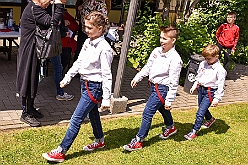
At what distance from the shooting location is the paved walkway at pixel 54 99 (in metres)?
5.01

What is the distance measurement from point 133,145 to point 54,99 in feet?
6.50

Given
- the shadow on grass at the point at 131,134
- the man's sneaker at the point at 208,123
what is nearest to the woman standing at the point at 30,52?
the shadow on grass at the point at 131,134

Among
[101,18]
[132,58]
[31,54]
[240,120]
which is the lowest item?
[240,120]

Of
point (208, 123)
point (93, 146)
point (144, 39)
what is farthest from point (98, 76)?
point (144, 39)

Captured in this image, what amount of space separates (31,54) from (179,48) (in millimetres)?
4445

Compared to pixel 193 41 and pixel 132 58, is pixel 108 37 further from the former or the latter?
pixel 193 41

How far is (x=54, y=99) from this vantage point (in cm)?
580

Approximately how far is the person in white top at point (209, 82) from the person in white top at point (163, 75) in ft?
2.76

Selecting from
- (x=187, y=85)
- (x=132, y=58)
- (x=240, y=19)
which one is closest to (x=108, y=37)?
(x=132, y=58)

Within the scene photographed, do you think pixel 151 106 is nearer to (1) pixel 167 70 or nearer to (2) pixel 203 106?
(1) pixel 167 70

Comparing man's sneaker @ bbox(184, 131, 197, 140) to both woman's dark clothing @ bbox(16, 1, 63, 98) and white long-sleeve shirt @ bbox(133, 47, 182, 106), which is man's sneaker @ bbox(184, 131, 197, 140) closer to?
white long-sleeve shirt @ bbox(133, 47, 182, 106)

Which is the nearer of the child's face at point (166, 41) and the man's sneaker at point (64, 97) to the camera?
the child's face at point (166, 41)

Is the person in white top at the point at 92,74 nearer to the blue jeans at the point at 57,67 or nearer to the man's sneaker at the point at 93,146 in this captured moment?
the man's sneaker at the point at 93,146

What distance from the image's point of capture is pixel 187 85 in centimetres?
745
